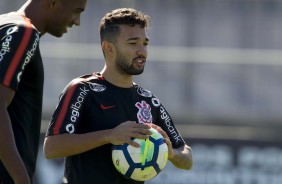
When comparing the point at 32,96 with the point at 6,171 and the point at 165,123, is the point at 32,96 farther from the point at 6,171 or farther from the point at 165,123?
the point at 165,123

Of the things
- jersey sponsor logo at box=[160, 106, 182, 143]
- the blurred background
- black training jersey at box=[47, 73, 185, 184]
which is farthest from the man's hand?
the blurred background

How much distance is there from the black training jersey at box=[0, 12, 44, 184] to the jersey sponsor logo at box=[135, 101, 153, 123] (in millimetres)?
920

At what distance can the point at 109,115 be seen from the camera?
502cm

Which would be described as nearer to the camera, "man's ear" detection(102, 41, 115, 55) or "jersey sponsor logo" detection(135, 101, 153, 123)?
"jersey sponsor logo" detection(135, 101, 153, 123)

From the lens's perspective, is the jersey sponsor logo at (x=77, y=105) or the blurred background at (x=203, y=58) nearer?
the jersey sponsor logo at (x=77, y=105)

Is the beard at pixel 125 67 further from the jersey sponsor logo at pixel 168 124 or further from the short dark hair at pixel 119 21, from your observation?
the jersey sponsor logo at pixel 168 124

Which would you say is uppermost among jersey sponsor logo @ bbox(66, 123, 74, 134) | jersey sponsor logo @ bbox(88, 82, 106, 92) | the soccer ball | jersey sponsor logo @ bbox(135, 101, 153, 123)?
jersey sponsor logo @ bbox(88, 82, 106, 92)

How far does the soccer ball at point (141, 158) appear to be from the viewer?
4.83m

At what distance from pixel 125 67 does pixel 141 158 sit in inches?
23.1

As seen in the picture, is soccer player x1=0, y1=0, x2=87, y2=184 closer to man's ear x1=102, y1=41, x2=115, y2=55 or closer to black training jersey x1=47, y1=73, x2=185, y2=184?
black training jersey x1=47, y1=73, x2=185, y2=184

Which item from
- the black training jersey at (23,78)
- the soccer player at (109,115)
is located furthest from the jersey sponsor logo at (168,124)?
the black training jersey at (23,78)

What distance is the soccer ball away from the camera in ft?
15.8

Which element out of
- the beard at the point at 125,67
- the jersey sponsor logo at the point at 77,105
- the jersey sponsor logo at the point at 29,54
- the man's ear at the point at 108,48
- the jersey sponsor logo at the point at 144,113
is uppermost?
the jersey sponsor logo at the point at 29,54

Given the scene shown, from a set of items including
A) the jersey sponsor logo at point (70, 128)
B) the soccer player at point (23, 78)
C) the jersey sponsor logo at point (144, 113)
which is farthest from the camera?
the jersey sponsor logo at point (144, 113)
